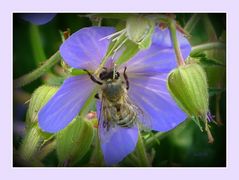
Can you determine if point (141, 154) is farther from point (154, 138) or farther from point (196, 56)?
point (196, 56)

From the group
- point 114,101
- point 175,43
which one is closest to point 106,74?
point 114,101

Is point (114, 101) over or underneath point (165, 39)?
underneath

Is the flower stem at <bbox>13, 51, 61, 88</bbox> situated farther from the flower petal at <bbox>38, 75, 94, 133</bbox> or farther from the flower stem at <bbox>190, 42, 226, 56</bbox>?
the flower stem at <bbox>190, 42, 226, 56</bbox>

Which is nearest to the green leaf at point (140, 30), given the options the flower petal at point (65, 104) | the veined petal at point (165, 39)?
the veined petal at point (165, 39)

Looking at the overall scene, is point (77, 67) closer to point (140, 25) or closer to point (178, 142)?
point (140, 25)

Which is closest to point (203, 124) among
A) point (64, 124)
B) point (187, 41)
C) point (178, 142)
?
point (178, 142)

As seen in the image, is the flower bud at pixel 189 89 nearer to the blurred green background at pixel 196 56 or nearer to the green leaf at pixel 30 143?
the blurred green background at pixel 196 56
